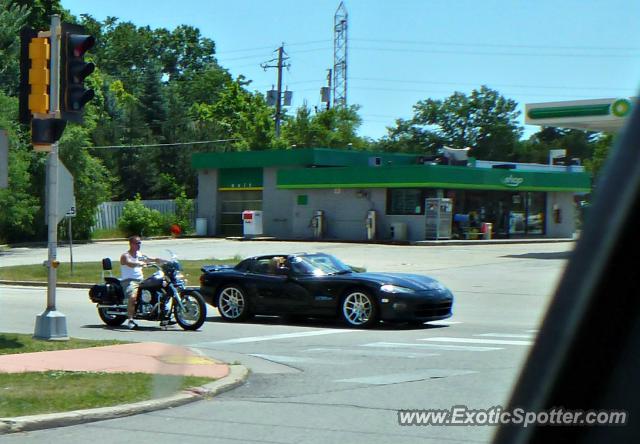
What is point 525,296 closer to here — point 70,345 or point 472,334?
point 472,334

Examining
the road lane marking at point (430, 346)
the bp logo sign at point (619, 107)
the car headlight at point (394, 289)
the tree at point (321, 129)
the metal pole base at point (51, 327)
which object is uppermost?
the tree at point (321, 129)

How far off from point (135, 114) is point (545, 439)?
77.3 m

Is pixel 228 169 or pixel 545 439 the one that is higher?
pixel 228 169

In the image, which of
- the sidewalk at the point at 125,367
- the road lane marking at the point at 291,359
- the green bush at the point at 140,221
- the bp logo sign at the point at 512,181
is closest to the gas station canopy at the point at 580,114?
the bp logo sign at the point at 512,181

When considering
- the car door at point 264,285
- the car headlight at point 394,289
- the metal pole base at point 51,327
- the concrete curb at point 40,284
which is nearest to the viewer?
the metal pole base at point 51,327

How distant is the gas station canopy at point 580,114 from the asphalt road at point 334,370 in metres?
13.6

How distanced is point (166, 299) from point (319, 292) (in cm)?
264

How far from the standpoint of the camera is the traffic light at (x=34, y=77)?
489 inches

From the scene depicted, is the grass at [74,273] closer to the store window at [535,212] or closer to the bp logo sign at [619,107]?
the bp logo sign at [619,107]

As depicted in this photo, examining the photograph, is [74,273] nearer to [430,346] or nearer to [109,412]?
[430,346]

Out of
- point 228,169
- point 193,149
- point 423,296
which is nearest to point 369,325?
point 423,296

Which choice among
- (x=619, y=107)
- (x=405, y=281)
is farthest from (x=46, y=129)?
(x=619, y=107)

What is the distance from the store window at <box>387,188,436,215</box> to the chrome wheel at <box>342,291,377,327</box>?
28329mm

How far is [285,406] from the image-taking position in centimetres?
880
